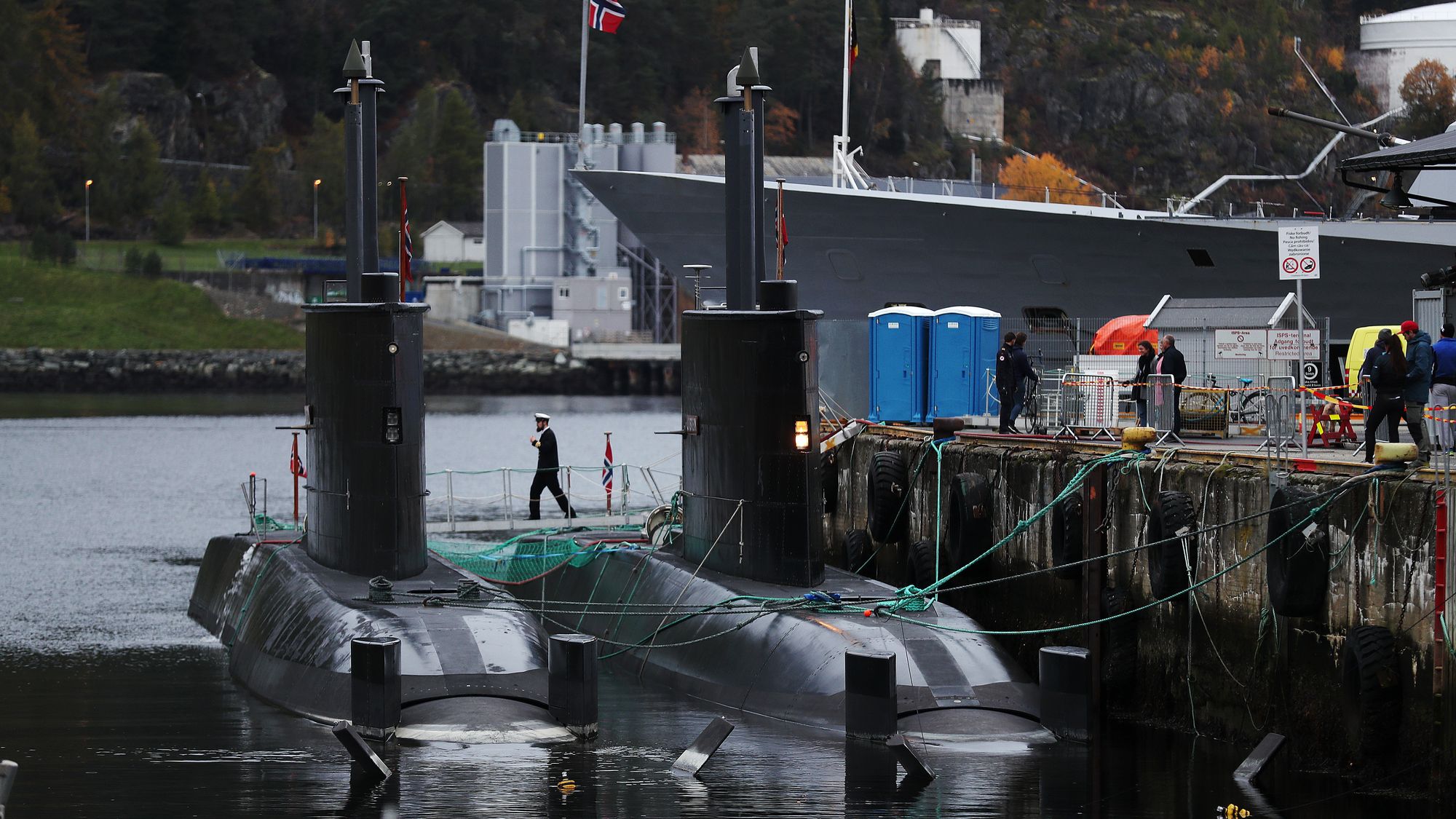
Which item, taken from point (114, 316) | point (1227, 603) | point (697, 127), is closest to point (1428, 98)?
point (1227, 603)

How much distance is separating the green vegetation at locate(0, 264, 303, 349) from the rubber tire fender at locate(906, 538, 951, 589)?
83.7 metres

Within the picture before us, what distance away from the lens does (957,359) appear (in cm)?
2580

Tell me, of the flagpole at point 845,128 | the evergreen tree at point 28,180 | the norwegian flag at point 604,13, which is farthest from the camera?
the evergreen tree at point 28,180

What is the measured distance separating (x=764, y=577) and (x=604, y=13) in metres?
31.7

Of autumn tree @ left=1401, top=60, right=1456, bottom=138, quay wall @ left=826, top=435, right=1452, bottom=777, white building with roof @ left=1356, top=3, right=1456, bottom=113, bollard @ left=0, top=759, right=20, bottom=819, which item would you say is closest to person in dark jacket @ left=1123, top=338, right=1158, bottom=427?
quay wall @ left=826, top=435, right=1452, bottom=777

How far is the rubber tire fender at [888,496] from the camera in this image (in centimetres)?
2211

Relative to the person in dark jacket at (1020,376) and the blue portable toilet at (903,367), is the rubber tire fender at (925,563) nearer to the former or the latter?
the person in dark jacket at (1020,376)

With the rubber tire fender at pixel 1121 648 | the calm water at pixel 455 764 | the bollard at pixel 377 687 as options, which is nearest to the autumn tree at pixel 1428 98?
the rubber tire fender at pixel 1121 648

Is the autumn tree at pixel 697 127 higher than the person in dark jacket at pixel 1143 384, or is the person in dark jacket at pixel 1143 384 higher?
the autumn tree at pixel 697 127

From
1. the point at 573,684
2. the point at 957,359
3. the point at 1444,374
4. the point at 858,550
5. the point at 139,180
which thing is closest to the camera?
the point at 573,684

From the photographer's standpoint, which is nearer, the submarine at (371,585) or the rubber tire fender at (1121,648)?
the submarine at (371,585)

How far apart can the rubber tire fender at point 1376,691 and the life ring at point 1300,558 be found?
1021 millimetres

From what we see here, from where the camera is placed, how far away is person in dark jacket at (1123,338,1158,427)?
21062 millimetres

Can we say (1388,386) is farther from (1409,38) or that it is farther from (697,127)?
(697,127)
